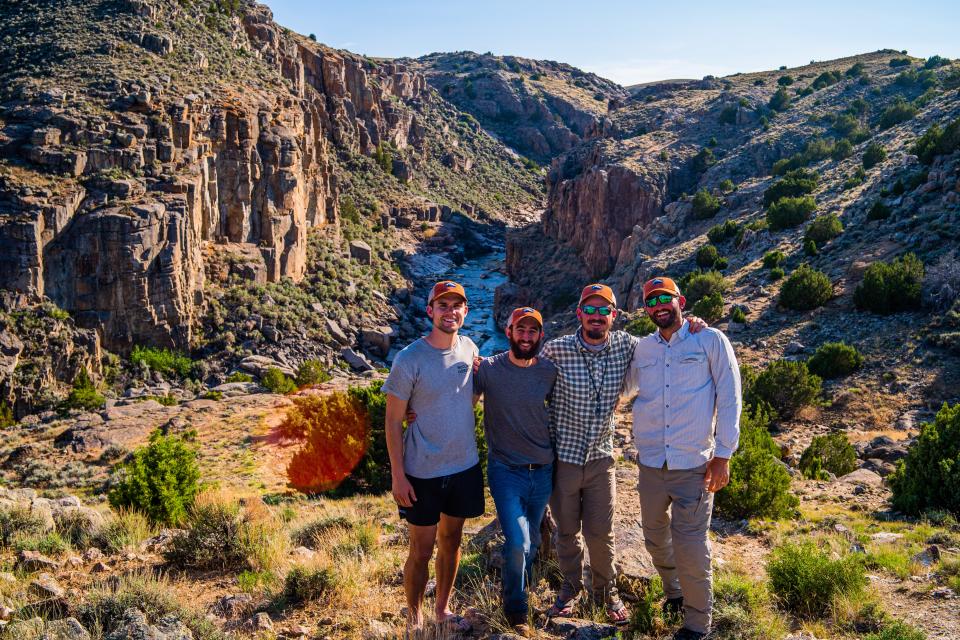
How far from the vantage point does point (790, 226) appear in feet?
102

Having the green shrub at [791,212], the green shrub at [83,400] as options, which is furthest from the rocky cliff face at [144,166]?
the green shrub at [791,212]

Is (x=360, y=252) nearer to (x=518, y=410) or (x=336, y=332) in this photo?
(x=336, y=332)

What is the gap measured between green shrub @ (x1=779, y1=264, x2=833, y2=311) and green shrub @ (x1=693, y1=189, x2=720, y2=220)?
19.5 m

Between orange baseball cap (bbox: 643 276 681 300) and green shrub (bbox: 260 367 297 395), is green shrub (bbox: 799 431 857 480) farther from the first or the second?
green shrub (bbox: 260 367 297 395)

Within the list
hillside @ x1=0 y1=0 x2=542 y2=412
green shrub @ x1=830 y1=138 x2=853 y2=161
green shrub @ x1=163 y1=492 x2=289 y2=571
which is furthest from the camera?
green shrub @ x1=830 y1=138 x2=853 y2=161

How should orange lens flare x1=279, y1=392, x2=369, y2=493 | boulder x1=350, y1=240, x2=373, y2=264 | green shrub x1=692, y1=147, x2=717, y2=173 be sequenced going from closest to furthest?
orange lens flare x1=279, y1=392, x2=369, y2=493, green shrub x1=692, y1=147, x2=717, y2=173, boulder x1=350, y1=240, x2=373, y2=264

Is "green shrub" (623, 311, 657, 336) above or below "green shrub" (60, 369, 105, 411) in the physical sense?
above

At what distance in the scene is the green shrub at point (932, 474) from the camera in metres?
8.31

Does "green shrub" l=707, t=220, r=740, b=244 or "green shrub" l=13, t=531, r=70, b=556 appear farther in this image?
"green shrub" l=707, t=220, r=740, b=244

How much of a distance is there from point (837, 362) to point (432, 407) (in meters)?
16.7

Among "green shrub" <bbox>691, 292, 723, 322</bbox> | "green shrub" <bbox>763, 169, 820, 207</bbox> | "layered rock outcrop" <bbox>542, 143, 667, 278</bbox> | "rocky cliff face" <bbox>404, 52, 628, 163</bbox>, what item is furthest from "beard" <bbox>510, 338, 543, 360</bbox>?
"rocky cliff face" <bbox>404, 52, 628, 163</bbox>

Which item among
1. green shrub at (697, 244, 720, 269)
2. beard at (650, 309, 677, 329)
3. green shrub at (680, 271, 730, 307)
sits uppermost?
green shrub at (697, 244, 720, 269)

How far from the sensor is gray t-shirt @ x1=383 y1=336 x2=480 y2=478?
4.53 metres

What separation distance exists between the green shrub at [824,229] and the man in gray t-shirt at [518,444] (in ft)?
89.7
